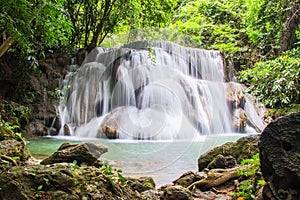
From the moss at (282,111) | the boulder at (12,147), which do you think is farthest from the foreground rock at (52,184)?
the moss at (282,111)

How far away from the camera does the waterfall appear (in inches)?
388

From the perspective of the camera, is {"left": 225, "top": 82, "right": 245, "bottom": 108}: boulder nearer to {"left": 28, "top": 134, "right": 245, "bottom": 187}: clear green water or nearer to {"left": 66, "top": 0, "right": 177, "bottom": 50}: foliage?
{"left": 28, "top": 134, "right": 245, "bottom": 187}: clear green water

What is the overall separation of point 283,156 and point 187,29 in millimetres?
16409

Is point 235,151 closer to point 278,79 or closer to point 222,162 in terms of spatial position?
point 222,162

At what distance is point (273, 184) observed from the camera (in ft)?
7.38

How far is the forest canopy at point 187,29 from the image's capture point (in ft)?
14.8

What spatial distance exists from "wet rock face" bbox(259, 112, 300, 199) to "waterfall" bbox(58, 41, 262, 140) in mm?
7031

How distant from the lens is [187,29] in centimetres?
1775

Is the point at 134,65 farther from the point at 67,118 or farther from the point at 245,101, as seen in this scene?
the point at 245,101

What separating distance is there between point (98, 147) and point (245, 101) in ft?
30.8

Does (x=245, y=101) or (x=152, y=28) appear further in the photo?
(x=152, y=28)

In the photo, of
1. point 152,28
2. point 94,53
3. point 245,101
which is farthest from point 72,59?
point 245,101

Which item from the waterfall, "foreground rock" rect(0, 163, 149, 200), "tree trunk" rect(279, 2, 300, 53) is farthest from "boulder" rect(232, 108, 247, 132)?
"foreground rock" rect(0, 163, 149, 200)

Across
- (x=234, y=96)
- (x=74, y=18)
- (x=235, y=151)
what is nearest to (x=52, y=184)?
(x=235, y=151)
